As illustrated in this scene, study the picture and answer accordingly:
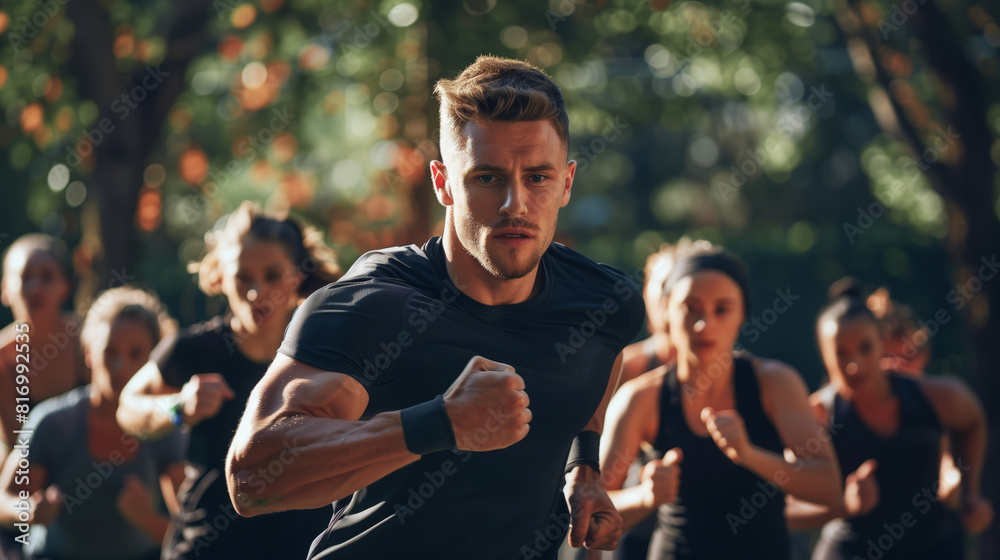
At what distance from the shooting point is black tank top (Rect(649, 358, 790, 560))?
12.9 feet

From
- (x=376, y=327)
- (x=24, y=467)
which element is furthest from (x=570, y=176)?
(x=24, y=467)

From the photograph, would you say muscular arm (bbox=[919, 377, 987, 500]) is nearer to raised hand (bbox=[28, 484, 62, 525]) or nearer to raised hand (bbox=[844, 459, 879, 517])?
raised hand (bbox=[844, 459, 879, 517])

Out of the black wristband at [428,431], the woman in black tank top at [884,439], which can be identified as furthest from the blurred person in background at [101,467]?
the woman in black tank top at [884,439]

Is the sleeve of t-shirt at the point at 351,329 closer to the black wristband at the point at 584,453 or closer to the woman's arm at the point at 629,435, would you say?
the black wristband at the point at 584,453

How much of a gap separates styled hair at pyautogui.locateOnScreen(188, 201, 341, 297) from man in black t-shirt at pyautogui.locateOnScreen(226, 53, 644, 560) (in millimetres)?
1517

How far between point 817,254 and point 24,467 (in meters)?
10.1

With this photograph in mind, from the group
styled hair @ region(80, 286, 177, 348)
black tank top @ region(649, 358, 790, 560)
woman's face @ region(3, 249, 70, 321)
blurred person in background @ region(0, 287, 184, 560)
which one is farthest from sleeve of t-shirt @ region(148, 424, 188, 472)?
black tank top @ region(649, 358, 790, 560)

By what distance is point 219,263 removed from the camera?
4.44m

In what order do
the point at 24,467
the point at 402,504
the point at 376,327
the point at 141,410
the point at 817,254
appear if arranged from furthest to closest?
the point at 817,254 < the point at 24,467 < the point at 141,410 < the point at 402,504 < the point at 376,327

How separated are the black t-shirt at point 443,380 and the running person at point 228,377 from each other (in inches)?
43.9

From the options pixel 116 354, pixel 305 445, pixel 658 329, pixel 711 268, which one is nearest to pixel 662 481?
pixel 711 268

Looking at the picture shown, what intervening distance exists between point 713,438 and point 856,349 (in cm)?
142

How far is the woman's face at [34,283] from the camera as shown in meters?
5.74

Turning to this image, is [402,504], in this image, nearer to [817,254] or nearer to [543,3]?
[543,3]
